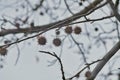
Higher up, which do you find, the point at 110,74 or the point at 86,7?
the point at 86,7

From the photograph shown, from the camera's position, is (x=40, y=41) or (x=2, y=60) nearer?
(x=40, y=41)

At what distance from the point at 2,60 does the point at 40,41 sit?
3.70 feet

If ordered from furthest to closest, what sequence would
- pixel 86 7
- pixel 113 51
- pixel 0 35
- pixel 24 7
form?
pixel 24 7
pixel 86 7
pixel 0 35
pixel 113 51

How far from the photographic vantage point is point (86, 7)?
296 centimetres

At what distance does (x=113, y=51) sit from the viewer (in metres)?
2.12

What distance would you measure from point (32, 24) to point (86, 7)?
0.59m

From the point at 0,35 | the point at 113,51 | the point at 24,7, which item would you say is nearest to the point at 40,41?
the point at 0,35

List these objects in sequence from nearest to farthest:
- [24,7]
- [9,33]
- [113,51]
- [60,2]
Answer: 1. [113,51]
2. [9,33]
3. [60,2]
4. [24,7]

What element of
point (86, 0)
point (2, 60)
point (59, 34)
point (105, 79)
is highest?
point (86, 0)

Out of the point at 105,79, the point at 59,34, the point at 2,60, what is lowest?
the point at 105,79

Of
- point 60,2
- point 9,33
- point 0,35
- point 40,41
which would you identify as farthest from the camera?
point 60,2

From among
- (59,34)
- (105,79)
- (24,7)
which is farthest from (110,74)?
(24,7)

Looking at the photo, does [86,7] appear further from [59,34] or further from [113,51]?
[113,51]

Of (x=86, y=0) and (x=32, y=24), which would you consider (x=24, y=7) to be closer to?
(x=32, y=24)
